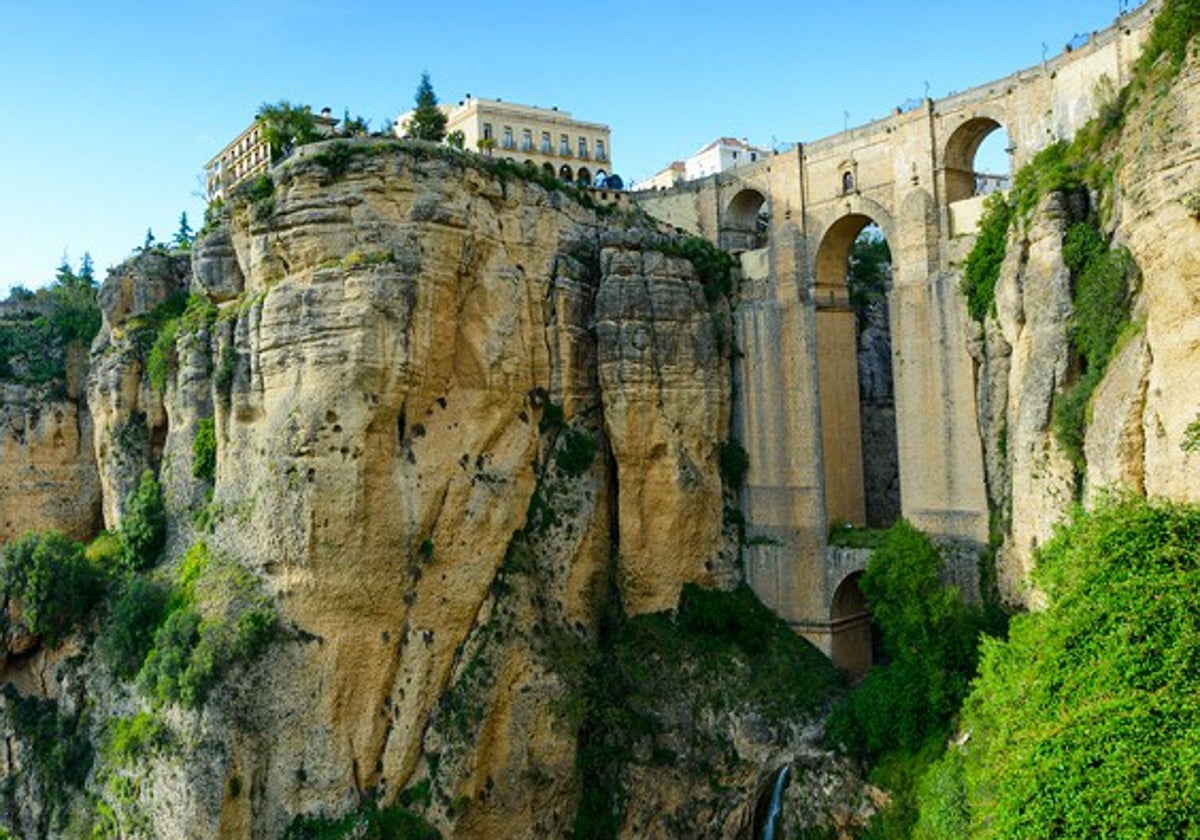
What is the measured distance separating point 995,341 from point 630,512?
35.2 feet

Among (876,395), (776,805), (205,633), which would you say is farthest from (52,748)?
(876,395)

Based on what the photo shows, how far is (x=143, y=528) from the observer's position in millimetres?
29438

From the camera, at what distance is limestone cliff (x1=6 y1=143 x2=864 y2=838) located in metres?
25.2

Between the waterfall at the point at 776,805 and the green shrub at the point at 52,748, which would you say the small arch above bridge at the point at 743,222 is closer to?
the waterfall at the point at 776,805

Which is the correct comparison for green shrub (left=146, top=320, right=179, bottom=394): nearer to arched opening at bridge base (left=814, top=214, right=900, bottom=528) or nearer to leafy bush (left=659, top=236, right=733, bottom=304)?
leafy bush (left=659, top=236, right=733, bottom=304)

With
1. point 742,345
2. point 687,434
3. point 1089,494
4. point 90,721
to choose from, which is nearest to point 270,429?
point 90,721

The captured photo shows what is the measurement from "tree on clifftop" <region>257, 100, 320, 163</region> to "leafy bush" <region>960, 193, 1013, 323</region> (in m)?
20.0

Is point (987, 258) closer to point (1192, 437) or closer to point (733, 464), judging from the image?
point (733, 464)

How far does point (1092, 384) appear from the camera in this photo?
2100 centimetres

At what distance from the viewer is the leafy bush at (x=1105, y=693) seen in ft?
46.6

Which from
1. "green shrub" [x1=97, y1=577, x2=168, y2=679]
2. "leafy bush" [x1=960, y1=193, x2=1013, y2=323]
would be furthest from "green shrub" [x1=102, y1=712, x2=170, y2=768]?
"leafy bush" [x1=960, y1=193, x2=1013, y2=323]

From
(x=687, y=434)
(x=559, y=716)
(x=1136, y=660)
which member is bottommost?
(x=559, y=716)

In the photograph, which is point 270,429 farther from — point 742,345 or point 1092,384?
point 1092,384

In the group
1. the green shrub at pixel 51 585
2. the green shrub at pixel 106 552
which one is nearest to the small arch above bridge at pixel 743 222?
the green shrub at pixel 106 552
